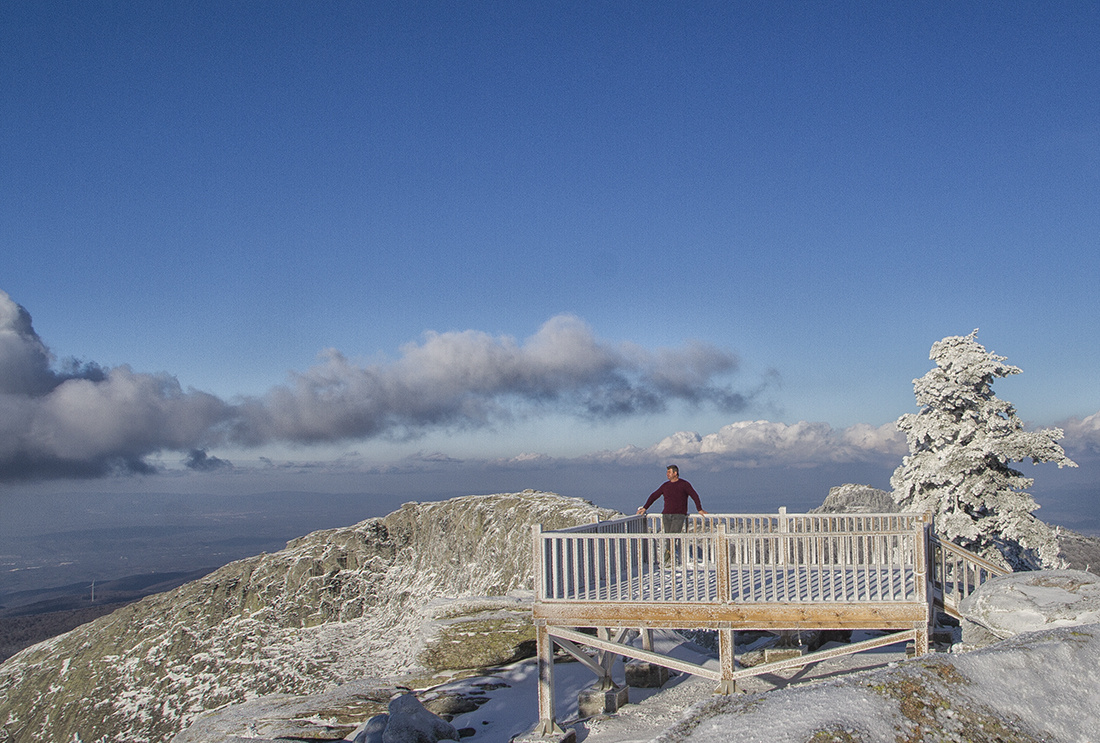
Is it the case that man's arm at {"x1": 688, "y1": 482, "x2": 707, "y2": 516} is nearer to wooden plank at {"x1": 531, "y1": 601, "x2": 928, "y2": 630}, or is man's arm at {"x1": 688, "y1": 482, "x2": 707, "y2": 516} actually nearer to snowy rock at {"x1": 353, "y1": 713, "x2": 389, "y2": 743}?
wooden plank at {"x1": 531, "y1": 601, "x2": 928, "y2": 630}

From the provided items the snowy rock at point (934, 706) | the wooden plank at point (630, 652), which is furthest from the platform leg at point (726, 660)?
the snowy rock at point (934, 706)

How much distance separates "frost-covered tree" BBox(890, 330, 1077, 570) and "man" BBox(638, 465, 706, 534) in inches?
399

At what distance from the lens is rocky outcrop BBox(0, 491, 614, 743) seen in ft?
119

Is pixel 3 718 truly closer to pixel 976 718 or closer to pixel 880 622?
pixel 880 622

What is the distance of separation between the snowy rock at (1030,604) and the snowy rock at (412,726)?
924 centimetres

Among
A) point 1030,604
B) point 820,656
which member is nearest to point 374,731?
point 820,656

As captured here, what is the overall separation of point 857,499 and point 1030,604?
25.2 m

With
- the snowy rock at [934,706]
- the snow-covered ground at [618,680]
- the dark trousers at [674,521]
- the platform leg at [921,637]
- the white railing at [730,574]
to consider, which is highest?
the snowy rock at [934,706]

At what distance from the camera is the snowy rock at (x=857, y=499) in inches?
1346

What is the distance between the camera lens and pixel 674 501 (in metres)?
17.0

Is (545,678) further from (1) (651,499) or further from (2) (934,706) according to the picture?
(2) (934,706)

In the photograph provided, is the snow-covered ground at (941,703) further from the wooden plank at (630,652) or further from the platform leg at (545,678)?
the platform leg at (545,678)

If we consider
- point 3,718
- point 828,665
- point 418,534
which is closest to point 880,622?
point 828,665

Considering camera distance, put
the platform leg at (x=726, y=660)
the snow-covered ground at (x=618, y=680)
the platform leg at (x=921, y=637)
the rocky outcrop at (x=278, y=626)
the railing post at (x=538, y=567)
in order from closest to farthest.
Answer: the platform leg at (x=921, y=637), the platform leg at (x=726, y=660), the railing post at (x=538, y=567), the snow-covered ground at (x=618, y=680), the rocky outcrop at (x=278, y=626)
